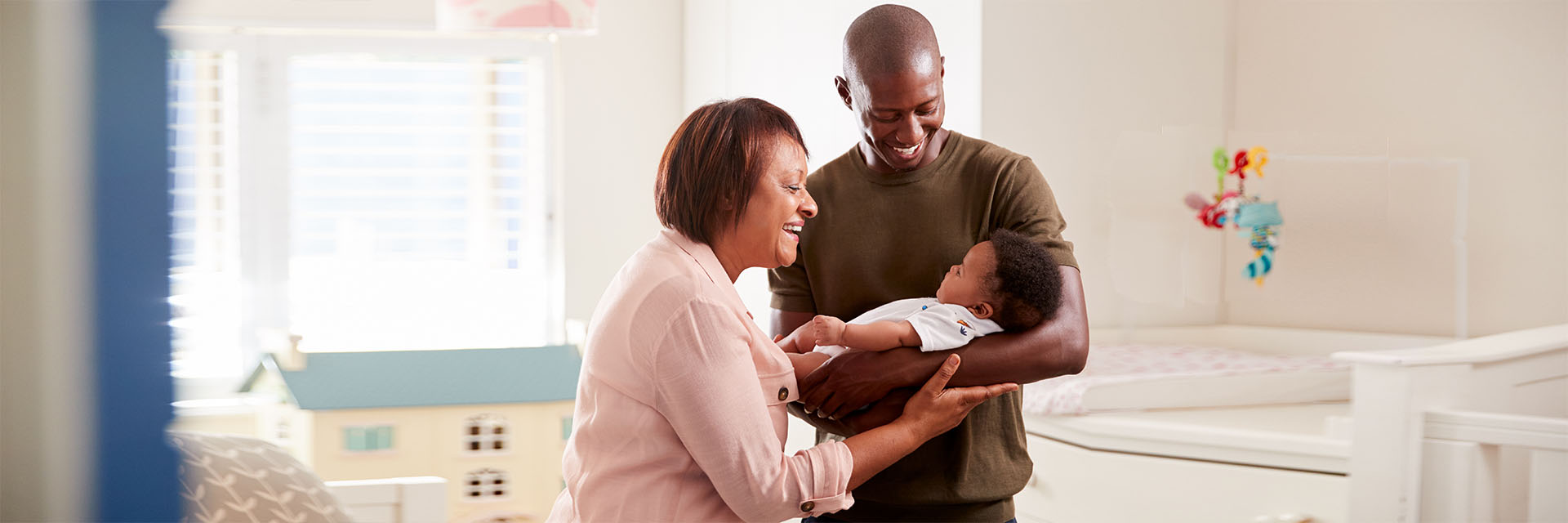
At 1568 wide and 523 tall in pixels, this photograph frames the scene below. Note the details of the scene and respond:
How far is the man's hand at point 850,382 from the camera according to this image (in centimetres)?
109

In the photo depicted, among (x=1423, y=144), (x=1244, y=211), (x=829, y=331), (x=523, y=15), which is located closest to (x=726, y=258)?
(x=829, y=331)

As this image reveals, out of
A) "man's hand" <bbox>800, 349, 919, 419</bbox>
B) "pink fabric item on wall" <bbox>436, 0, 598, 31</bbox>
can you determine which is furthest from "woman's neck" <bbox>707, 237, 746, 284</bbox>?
"pink fabric item on wall" <bbox>436, 0, 598, 31</bbox>

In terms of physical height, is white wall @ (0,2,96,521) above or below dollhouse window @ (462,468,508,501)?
above

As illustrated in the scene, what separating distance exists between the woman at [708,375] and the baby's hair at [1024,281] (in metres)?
0.15

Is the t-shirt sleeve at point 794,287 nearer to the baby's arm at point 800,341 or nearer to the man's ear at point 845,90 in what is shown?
the baby's arm at point 800,341

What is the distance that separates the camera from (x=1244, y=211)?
3020 millimetres

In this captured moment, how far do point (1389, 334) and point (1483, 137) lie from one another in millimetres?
544

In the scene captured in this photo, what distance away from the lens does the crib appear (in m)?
1.78

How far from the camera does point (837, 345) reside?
120 cm

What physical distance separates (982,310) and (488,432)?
1835mm

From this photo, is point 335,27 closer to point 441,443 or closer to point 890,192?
point 441,443

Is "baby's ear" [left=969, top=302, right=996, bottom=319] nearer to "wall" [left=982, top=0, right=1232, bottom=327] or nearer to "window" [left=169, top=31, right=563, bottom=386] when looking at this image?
"wall" [left=982, top=0, right=1232, bottom=327]

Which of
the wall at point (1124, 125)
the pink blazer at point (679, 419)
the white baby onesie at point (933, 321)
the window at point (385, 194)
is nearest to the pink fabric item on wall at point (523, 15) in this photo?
the wall at point (1124, 125)

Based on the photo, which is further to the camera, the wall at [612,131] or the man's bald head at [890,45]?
the wall at [612,131]
